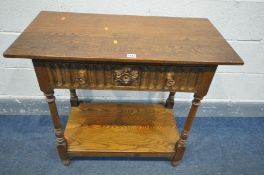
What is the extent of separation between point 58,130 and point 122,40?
1.81 ft

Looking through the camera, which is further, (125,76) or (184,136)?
(184,136)

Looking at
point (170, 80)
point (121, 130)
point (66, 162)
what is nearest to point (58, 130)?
point (66, 162)

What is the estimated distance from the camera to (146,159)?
1.31 metres

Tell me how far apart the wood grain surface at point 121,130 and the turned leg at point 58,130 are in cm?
4

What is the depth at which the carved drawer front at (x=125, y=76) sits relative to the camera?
2.64 feet

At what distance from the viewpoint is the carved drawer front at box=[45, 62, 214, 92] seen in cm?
80

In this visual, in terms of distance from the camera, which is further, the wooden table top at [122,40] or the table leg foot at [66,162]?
the table leg foot at [66,162]

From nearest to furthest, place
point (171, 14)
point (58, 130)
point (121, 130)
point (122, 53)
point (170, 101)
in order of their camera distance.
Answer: point (122, 53)
point (58, 130)
point (171, 14)
point (121, 130)
point (170, 101)

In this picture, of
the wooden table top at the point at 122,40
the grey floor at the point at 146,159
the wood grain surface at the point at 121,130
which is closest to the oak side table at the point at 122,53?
the wooden table top at the point at 122,40

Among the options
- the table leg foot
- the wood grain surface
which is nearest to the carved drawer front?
the wood grain surface

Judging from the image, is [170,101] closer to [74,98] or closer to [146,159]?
[146,159]

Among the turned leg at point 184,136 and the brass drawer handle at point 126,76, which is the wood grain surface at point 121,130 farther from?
the brass drawer handle at point 126,76

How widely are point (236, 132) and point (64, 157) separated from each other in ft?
3.73

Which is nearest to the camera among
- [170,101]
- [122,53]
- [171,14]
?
[122,53]
